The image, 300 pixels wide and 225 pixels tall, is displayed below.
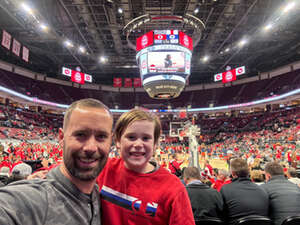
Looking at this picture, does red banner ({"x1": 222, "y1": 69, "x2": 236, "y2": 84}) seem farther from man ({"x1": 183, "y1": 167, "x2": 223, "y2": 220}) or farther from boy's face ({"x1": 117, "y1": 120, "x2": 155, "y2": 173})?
boy's face ({"x1": 117, "y1": 120, "x2": 155, "y2": 173})

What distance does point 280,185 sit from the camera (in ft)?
8.93

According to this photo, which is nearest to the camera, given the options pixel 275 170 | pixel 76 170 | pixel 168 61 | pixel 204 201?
pixel 76 170

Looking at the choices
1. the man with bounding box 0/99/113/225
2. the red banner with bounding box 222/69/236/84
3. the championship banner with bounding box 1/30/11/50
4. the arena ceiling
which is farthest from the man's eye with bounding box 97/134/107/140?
the red banner with bounding box 222/69/236/84

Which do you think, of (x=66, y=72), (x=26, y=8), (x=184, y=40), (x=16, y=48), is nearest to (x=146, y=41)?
(x=184, y=40)

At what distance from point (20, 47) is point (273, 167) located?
20495 mm

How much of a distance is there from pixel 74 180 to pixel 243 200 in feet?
7.83

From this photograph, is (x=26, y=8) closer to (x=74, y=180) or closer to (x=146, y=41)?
(x=146, y=41)

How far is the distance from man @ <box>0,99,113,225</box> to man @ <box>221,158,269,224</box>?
215 centimetres

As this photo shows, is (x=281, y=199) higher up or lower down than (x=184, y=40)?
lower down

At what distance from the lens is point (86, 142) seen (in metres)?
1.04

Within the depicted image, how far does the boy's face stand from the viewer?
138 centimetres

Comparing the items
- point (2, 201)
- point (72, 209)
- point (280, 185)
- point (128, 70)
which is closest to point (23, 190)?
point (2, 201)

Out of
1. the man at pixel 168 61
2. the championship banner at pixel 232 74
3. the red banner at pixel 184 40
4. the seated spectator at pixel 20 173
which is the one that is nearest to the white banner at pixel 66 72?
the man at pixel 168 61

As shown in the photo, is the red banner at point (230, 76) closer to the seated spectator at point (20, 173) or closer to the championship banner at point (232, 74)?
the championship banner at point (232, 74)
